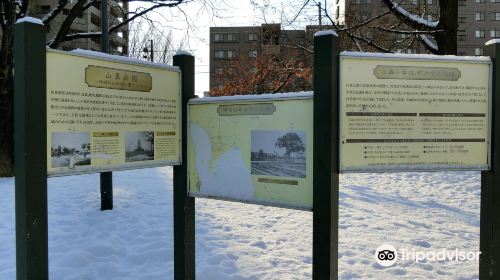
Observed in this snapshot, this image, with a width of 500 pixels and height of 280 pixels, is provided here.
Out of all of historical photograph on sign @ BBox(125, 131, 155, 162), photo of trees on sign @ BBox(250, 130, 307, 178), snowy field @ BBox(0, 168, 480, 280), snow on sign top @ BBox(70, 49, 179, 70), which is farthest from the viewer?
snowy field @ BBox(0, 168, 480, 280)

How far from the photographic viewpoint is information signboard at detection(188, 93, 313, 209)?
3.05 m

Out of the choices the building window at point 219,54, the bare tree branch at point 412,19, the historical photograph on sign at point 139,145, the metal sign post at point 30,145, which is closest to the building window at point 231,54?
the building window at point 219,54

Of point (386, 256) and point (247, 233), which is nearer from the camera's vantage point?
point (386, 256)

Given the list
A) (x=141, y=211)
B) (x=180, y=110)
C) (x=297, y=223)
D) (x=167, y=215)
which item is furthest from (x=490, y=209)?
(x=141, y=211)

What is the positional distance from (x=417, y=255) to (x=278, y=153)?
7.64 ft

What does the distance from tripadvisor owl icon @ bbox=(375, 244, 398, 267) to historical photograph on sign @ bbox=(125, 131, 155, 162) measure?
2.52 meters

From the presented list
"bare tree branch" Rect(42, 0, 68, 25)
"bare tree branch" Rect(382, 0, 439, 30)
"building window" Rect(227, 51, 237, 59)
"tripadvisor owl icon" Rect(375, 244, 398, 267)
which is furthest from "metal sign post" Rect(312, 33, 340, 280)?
"building window" Rect(227, 51, 237, 59)

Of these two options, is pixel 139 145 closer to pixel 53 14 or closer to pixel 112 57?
pixel 112 57

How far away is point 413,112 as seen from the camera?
2.99 m

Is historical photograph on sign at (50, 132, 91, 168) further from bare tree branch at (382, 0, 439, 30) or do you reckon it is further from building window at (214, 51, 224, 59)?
building window at (214, 51, 224, 59)

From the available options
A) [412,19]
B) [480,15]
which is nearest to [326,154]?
[412,19]

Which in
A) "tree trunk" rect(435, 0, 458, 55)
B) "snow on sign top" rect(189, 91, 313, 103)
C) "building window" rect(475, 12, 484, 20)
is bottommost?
"snow on sign top" rect(189, 91, 313, 103)

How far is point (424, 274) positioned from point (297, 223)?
207 cm

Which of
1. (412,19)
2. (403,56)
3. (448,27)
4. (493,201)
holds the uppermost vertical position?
(412,19)
